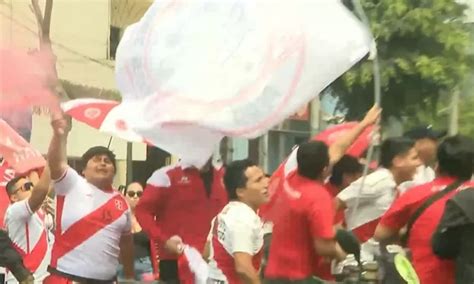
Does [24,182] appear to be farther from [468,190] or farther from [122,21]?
[468,190]

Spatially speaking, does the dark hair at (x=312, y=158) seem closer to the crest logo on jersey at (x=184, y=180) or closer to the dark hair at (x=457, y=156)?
the dark hair at (x=457, y=156)

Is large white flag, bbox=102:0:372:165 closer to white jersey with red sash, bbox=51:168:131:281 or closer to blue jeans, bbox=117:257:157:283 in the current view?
white jersey with red sash, bbox=51:168:131:281

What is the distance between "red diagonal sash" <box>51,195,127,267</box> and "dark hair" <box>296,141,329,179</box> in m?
1.03

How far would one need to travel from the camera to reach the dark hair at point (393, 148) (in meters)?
4.85

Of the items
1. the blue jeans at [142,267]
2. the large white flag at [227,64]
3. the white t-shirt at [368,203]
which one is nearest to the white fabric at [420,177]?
the white t-shirt at [368,203]

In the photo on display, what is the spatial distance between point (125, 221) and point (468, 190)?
74.8 inches

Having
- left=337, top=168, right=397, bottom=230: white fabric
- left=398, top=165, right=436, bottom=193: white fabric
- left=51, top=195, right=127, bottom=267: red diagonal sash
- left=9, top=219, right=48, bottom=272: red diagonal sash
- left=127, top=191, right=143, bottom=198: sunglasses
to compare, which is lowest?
left=9, top=219, right=48, bottom=272: red diagonal sash

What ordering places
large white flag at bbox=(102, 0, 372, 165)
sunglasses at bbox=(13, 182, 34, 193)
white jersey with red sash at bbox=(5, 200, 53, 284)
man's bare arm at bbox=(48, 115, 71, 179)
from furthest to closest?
sunglasses at bbox=(13, 182, 34, 193) → white jersey with red sash at bbox=(5, 200, 53, 284) → man's bare arm at bbox=(48, 115, 71, 179) → large white flag at bbox=(102, 0, 372, 165)

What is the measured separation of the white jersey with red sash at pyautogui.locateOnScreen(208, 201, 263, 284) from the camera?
450cm

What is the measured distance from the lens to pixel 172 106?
4555mm

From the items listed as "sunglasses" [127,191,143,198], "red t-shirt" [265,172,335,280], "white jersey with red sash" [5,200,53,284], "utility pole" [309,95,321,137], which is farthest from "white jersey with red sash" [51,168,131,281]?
"utility pole" [309,95,321,137]

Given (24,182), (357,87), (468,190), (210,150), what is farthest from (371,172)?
(24,182)

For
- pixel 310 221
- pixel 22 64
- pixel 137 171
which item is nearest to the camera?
pixel 310 221

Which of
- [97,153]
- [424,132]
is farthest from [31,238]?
[424,132]
